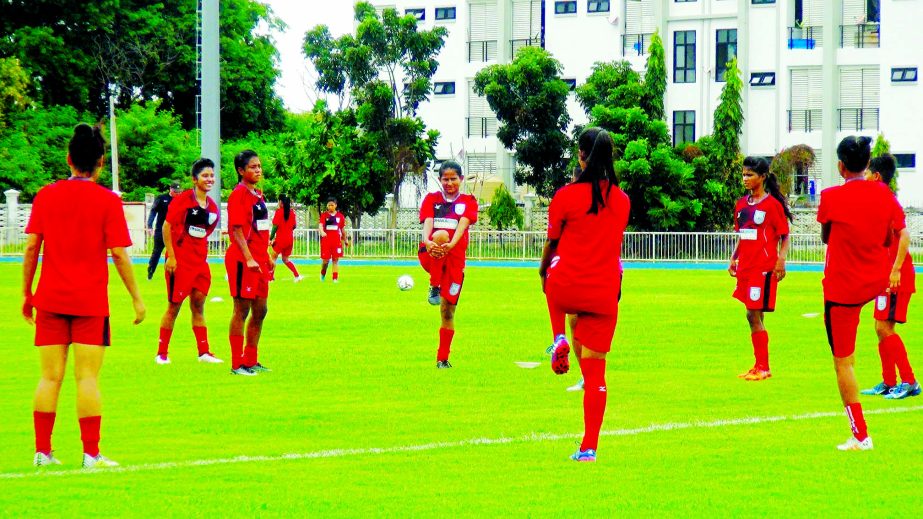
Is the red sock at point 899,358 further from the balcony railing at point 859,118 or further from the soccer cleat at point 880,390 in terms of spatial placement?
the balcony railing at point 859,118

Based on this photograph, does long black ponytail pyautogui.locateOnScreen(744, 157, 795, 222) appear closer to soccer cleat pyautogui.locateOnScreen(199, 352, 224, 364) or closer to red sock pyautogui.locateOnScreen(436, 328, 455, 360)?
red sock pyautogui.locateOnScreen(436, 328, 455, 360)

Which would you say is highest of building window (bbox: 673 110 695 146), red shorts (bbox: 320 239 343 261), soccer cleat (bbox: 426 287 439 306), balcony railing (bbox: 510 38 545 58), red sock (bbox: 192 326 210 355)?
balcony railing (bbox: 510 38 545 58)

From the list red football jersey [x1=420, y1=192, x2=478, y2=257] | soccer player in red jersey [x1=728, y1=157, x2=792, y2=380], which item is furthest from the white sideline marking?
red football jersey [x1=420, y1=192, x2=478, y2=257]

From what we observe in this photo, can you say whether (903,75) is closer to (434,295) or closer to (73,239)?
(434,295)

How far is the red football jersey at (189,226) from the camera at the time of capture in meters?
14.4

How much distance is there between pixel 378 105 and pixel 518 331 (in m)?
32.1

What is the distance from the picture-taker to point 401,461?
8453 millimetres

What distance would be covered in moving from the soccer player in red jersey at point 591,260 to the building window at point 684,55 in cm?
5066

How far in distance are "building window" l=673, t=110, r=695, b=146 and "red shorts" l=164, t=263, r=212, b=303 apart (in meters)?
45.3

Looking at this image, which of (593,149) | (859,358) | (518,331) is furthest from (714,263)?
(593,149)

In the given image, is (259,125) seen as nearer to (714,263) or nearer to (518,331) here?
(714,263)

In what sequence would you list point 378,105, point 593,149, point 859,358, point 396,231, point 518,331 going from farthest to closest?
point 378,105 → point 396,231 → point 518,331 → point 859,358 → point 593,149

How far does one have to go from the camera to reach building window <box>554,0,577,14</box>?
61094 mm

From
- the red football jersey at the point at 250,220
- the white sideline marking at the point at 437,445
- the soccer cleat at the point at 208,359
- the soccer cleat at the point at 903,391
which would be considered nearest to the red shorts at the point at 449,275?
the red football jersey at the point at 250,220
